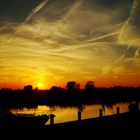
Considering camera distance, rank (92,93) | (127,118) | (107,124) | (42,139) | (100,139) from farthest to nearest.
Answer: (92,93), (127,118), (107,124), (100,139), (42,139)

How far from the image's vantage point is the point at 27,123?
3150 cm

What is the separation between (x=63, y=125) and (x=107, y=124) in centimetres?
468

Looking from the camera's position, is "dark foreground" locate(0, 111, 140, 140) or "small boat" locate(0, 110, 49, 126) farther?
"small boat" locate(0, 110, 49, 126)

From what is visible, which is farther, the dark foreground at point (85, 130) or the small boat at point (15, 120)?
the small boat at point (15, 120)

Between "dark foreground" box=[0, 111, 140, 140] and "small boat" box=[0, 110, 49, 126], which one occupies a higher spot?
"small boat" box=[0, 110, 49, 126]

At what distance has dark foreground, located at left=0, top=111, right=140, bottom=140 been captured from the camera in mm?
23203

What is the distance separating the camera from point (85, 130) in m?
25.4

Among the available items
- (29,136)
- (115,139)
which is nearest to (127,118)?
(115,139)

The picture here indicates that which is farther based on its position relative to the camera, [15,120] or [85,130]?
[15,120]

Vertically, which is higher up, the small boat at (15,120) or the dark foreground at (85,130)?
the small boat at (15,120)

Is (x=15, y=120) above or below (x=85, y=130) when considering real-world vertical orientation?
above

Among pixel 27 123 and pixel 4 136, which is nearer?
pixel 4 136

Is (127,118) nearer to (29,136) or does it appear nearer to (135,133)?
(135,133)

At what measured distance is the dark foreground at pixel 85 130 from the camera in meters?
23.2
